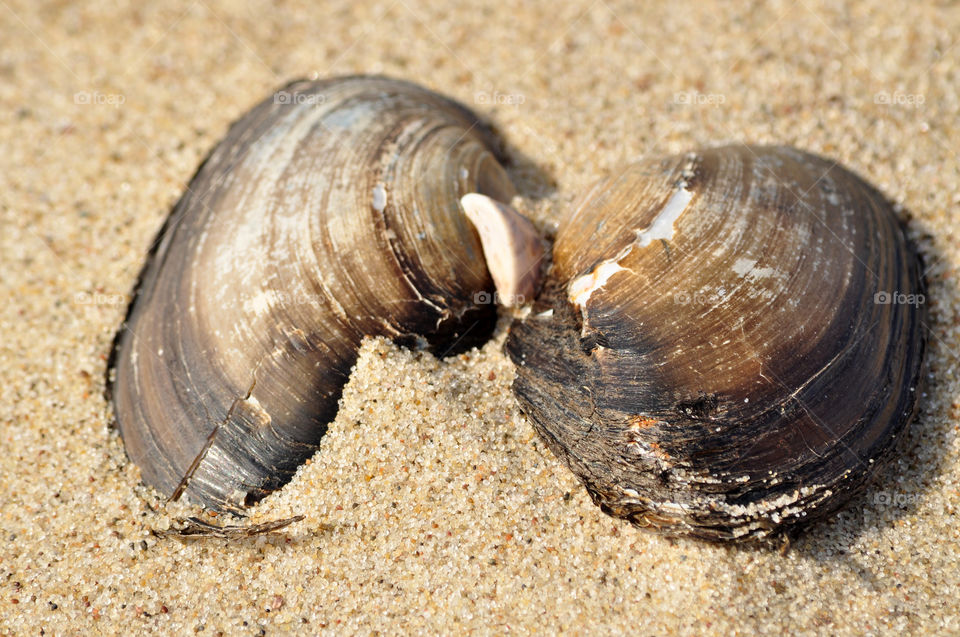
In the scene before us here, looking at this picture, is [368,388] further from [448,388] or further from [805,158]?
[805,158]

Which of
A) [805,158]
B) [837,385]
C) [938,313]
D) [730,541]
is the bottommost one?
[730,541]

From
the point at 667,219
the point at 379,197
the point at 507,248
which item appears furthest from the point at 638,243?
the point at 379,197

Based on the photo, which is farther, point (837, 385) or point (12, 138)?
point (12, 138)


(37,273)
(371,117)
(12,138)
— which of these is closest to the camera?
(371,117)

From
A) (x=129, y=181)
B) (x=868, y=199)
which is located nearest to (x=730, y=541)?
(x=868, y=199)

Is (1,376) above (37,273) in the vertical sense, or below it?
→ below

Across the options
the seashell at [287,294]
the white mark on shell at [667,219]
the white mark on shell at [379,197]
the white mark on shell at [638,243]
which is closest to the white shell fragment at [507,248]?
the seashell at [287,294]

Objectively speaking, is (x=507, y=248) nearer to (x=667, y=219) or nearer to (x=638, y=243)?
(x=638, y=243)
